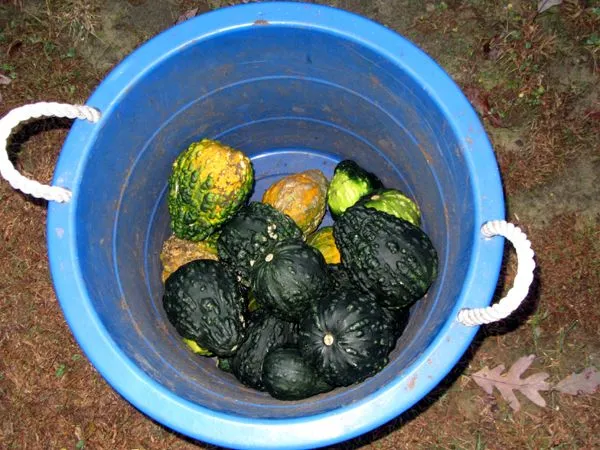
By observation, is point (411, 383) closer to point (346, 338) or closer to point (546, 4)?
point (346, 338)

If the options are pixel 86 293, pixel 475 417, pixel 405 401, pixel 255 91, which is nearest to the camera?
pixel 405 401

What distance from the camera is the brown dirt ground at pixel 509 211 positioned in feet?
10.9

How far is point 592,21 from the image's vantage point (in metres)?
3.77

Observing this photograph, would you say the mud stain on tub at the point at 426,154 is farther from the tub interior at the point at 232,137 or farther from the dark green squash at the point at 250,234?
the dark green squash at the point at 250,234

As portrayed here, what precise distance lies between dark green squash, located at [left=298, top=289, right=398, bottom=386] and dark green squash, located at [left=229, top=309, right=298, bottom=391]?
0.67 feet

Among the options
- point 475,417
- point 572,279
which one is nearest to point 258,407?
point 475,417

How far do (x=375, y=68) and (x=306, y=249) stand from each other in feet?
2.52

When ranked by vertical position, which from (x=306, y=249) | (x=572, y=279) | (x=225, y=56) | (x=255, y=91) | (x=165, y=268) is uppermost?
(x=225, y=56)

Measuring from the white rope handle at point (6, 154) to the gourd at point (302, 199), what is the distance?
99cm

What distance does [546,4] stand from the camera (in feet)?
12.5

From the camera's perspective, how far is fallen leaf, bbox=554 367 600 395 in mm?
3312

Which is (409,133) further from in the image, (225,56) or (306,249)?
(225,56)

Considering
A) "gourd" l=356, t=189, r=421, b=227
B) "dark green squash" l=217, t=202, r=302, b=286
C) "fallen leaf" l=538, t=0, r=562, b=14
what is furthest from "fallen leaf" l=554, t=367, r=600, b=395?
"fallen leaf" l=538, t=0, r=562, b=14

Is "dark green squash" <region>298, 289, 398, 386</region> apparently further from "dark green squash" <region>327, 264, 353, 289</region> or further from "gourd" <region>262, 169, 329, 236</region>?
"gourd" <region>262, 169, 329, 236</region>
